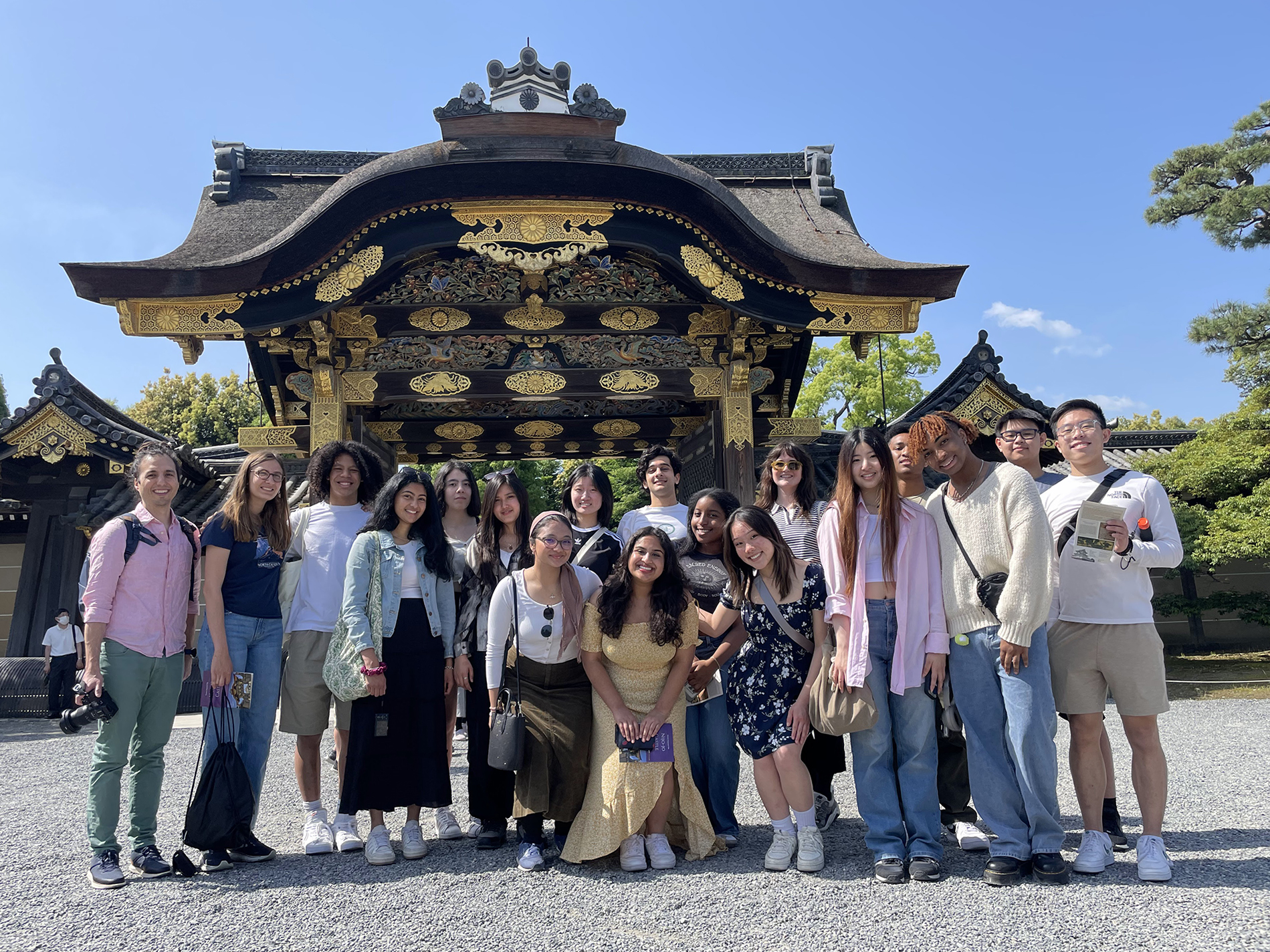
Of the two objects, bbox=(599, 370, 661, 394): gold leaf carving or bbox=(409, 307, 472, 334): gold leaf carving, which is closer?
bbox=(409, 307, 472, 334): gold leaf carving

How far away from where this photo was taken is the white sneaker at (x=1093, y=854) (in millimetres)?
2936

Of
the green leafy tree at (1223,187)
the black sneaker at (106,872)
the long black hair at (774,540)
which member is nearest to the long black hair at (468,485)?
the long black hair at (774,540)

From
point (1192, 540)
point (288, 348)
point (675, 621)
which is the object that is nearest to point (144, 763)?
point (675, 621)

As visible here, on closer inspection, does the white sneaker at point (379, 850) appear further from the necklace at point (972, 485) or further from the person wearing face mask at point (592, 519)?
the necklace at point (972, 485)

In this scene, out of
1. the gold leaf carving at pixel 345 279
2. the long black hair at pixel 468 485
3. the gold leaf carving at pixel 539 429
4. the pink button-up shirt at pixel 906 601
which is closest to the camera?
the pink button-up shirt at pixel 906 601

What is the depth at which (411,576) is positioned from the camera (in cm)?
353

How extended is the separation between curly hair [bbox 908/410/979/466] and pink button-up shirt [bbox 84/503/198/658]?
316 cm

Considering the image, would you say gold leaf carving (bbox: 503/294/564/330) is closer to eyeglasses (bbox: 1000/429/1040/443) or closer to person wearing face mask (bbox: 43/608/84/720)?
eyeglasses (bbox: 1000/429/1040/443)

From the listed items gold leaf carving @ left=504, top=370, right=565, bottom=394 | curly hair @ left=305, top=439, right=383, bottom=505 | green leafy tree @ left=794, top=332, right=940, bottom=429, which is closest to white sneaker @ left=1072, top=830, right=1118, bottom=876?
curly hair @ left=305, top=439, right=383, bottom=505

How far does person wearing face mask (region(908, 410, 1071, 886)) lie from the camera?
2.90 meters

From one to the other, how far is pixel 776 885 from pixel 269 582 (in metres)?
2.46

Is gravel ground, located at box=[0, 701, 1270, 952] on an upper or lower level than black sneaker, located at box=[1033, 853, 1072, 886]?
lower

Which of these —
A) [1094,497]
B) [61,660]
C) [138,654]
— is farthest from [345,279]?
[61,660]

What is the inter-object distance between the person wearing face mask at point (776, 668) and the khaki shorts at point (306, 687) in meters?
1.84
